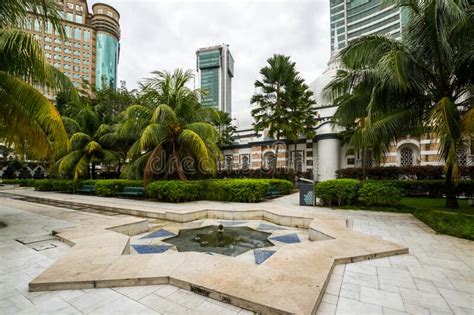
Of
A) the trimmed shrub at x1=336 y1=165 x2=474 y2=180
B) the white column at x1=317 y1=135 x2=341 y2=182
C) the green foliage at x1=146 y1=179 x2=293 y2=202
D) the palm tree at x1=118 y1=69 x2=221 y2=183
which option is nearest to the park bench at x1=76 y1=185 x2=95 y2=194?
the palm tree at x1=118 y1=69 x2=221 y2=183

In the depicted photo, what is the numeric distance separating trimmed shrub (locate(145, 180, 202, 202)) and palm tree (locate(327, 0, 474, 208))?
7236 millimetres

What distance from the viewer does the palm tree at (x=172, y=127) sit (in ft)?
37.6

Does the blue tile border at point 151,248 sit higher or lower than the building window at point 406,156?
lower

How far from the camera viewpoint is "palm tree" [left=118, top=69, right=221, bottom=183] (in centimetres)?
1147

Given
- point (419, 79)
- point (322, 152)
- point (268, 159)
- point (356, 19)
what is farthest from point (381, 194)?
point (356, 19)

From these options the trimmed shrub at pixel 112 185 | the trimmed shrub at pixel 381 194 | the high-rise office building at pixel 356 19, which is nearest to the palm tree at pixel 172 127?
the trimmed shrub at pixel 112 185

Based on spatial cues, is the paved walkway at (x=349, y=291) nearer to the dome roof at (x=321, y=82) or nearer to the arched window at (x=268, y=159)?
the arched window at (x=268, y=159)

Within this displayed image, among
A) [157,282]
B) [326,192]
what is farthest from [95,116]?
[157,282]

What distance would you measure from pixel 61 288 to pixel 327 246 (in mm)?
4009

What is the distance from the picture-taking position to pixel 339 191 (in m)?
9.31

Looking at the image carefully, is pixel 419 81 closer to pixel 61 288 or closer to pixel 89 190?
pixel 61 288

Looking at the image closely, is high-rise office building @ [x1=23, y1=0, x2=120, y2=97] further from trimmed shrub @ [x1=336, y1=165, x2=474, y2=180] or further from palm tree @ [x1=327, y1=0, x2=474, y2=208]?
palm tree @ [x1=327, y1=0, x2=474, y2=208]

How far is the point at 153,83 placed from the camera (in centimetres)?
1252

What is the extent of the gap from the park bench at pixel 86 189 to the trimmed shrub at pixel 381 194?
15127 millimetres
